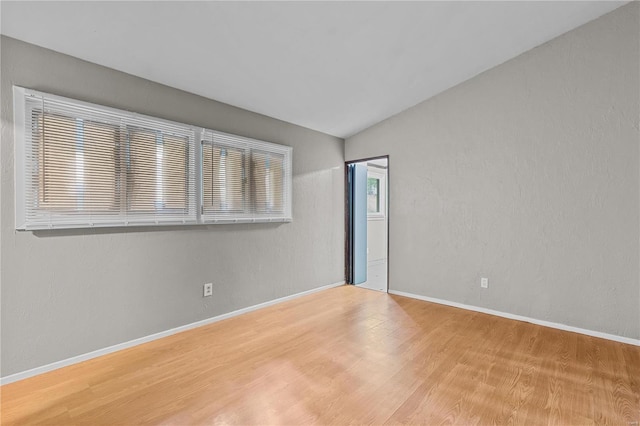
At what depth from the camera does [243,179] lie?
138 inches

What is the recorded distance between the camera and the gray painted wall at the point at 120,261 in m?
2.12

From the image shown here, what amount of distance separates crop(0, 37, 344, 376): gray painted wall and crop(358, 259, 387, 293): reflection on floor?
1.31 m

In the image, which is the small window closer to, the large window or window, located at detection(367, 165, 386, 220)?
window, located at detection(367, 165, 386, 220)

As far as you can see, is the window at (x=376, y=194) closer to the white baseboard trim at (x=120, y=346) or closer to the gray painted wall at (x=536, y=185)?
the gray painted wall at (x=536, y=185)

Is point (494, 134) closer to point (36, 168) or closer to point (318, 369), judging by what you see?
point (318, 369)

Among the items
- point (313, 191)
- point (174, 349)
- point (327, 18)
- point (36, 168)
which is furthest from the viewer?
point (313, 191)

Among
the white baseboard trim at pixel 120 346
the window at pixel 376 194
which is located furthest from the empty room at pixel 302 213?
the window at pixel 376 194

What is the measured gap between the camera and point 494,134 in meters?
3.45

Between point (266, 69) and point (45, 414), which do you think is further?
point (266, 69)

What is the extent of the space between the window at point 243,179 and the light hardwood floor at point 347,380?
123 centimetres

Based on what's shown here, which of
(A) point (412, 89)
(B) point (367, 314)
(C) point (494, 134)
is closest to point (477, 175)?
(C) point (494, 134)

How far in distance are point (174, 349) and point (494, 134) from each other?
12.7 feet

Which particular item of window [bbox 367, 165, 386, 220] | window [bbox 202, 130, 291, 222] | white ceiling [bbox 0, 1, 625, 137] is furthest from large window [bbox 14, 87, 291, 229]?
window [bbox 367, 165, 386, 220]

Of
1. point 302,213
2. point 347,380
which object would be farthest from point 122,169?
point 347,380
